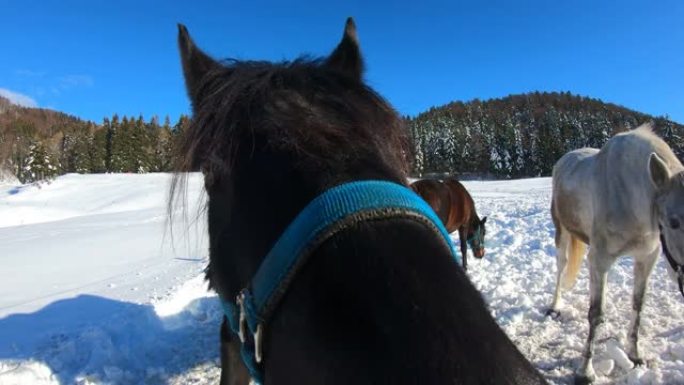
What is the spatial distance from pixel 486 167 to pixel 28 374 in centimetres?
5762

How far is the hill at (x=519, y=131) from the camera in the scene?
1870 inches

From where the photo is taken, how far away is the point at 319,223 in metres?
0.99

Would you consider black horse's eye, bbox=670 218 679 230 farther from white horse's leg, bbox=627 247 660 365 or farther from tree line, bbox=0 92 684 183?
tree line, bbox=0 92 684 183

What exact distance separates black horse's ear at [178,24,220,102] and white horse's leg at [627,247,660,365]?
441 centimetres

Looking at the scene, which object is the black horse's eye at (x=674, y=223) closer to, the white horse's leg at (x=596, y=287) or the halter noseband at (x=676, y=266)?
the halter noseband at (x=676, y=266)

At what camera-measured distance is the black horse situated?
0.78m

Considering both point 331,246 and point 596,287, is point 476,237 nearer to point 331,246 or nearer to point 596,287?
point 596,287

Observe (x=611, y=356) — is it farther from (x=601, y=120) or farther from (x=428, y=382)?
(x=601, y=120)

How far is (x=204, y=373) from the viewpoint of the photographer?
420 cm

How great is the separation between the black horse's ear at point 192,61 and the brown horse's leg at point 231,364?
1558 mm

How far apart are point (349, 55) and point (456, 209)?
7.11m

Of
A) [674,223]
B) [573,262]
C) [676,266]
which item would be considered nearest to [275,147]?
[674,223]

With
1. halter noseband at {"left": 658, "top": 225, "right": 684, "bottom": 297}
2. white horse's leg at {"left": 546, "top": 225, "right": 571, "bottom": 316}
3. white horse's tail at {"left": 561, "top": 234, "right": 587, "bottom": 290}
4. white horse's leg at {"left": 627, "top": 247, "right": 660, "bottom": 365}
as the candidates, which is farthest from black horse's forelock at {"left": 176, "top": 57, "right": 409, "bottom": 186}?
white horse's leg at {"left": 546, "top": 225, "right": 571, "bottom": 316}

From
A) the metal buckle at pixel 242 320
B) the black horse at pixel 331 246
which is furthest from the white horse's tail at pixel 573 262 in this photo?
the metal buckle at pixel 242 320
